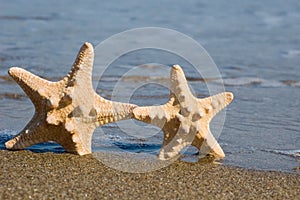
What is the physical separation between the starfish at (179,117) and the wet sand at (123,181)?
0.17 meters

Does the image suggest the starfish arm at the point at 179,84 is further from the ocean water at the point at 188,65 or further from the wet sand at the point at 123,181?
the ocean water at the point at 188,65

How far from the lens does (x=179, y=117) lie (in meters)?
4.01

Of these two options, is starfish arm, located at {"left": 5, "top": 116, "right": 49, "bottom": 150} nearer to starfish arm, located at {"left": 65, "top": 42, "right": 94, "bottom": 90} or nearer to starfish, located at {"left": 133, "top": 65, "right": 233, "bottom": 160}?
starfish arm, located at {"left": 65, "top": 42, "right": 94, "bottom": 90}

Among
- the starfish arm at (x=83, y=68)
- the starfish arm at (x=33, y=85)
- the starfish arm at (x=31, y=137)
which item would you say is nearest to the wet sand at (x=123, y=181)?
the starfish arm at (x=31, y=137)

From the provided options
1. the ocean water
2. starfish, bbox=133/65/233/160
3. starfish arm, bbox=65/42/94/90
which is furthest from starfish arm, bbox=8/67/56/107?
starfish, bbox=133/65/233/160

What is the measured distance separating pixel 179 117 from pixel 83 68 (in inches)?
29.5

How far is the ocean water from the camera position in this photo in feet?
15.2

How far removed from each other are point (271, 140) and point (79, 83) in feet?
5.69

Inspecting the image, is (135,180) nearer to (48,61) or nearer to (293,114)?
(293,114)

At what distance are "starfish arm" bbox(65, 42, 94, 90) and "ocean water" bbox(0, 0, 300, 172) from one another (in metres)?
0.60

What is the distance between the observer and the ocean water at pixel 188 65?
4.64m

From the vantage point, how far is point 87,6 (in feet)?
47.9

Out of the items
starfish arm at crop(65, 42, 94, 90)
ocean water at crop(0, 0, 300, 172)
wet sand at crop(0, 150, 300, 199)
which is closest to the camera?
wet sand at crop(0, 150, 300, 199)

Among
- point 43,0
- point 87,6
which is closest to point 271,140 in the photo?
point 87,6
